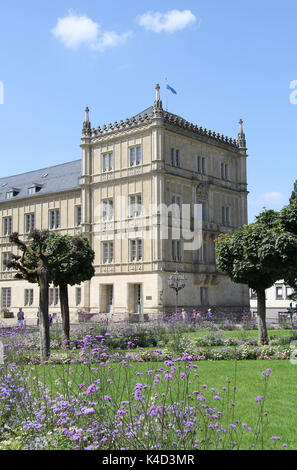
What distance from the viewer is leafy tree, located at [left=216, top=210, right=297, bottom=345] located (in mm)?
19000

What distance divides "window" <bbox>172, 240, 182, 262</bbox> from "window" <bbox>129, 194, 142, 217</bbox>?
4144mm

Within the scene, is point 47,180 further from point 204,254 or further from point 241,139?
point 241,139

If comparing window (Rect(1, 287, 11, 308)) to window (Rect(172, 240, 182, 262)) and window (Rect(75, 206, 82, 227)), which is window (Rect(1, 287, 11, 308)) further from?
window (Rect(172, 240, 182, 262))

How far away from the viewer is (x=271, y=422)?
8.41 metres

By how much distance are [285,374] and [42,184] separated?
4771cm

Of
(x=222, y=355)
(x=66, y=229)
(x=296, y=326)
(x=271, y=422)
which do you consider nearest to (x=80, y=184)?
(x=66, y=229)

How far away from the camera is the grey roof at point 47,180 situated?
54516mm

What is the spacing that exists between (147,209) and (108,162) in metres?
7.16

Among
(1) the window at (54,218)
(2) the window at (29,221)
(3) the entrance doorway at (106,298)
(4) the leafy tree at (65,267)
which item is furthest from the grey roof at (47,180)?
(4) the leafy tree at (65,267)

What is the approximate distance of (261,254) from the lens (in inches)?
757

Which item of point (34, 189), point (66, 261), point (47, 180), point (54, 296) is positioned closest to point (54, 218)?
point (34, 189)

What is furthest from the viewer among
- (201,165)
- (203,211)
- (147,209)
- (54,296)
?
(54,296)

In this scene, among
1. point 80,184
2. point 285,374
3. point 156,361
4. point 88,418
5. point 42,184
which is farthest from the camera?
point 42,184
